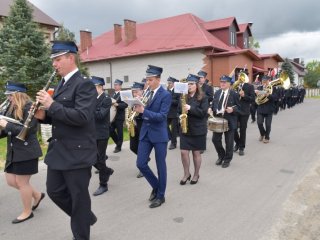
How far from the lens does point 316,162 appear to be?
25.4 ft

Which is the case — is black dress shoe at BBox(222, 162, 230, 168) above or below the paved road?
above

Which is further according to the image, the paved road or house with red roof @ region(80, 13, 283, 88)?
house with red roof @ region(80, 13, 283, 88)

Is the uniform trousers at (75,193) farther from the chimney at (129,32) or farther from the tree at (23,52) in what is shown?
the chimney at (129,32)

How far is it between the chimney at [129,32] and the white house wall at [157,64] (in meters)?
2.01

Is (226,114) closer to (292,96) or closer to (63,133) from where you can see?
(63,133)

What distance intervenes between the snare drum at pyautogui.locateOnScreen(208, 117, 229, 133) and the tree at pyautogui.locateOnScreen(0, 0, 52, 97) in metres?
8.39

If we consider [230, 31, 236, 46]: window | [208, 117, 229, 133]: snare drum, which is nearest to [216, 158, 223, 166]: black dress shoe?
[208, 117, 229, 133]: snare drum

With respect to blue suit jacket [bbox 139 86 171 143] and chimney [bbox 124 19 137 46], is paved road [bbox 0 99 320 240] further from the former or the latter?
chimney [bbox 124 19 137 46]

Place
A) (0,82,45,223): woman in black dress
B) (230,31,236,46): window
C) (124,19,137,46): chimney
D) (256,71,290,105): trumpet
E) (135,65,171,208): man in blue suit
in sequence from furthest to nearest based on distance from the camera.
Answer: (124,19,137,46): chimney → (230,31,236,46): window → (256,71,290,105): trumpet → (135,65,171,208): man in blue suit → (0,82,45,223): woman in black dress

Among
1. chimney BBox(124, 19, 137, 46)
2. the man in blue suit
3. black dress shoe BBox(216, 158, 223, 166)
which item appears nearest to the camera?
the man in blue suit

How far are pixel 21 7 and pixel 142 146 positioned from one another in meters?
12.4

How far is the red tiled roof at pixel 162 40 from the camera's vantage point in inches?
1062

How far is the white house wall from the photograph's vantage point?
26812mm

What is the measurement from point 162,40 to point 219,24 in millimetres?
5154
